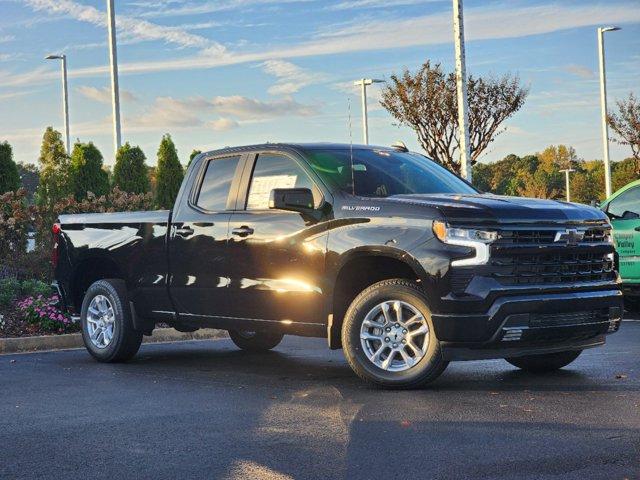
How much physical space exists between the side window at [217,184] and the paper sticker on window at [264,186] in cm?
35

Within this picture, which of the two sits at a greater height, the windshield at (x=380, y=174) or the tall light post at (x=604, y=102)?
the tall light post at (x=604, y=102)

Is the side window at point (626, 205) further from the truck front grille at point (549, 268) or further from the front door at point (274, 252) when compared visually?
the front door at point (274, 252)

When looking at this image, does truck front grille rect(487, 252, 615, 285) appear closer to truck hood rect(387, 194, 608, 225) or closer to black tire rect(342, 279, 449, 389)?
truck hood rect(387, 194, 608, 225)

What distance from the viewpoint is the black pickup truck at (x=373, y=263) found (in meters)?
7.95

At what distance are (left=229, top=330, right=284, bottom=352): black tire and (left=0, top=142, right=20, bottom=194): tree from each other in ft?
49.0

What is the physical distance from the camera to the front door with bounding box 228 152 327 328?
8.77 meters

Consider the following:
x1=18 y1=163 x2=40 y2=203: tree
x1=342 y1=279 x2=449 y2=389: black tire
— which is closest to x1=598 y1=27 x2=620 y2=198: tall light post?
x1=342 y1=279 x2=449 y2=389: black tire

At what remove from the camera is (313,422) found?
7.13 meters

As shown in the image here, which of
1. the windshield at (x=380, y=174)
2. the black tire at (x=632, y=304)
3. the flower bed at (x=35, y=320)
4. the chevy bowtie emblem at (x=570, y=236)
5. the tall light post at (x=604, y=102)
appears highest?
the tall light post at (x=604, y=102)

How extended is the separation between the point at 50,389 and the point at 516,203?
169 inches

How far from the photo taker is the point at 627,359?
10.1 metres

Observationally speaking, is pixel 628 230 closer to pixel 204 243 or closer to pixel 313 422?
pixel 204 243

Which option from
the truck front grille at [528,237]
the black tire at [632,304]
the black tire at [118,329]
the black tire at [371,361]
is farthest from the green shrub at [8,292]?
the black tire at [632,304]

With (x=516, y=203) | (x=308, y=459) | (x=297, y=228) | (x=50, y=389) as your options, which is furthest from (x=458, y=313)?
(x=50, y=389)
